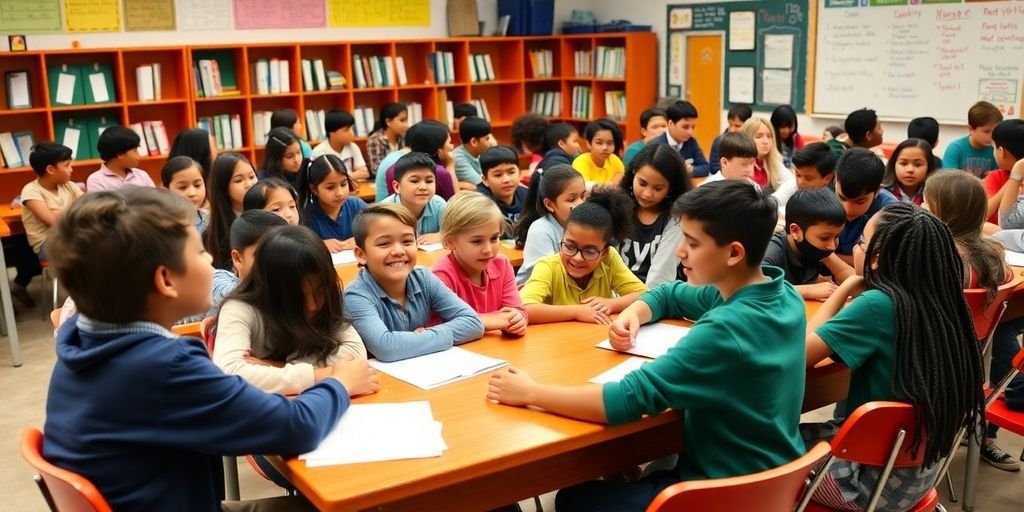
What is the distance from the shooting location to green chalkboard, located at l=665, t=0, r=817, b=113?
7641mm

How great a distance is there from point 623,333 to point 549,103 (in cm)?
728

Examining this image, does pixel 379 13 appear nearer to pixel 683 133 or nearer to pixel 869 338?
pixel 683 133

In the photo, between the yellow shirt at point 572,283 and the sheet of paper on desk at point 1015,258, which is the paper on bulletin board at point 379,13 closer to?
the yellow shirt at point 572,283

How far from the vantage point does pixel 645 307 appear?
2516 mm

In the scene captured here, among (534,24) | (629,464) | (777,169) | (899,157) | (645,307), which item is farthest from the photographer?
(534,24)

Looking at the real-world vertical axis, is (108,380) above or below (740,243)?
below

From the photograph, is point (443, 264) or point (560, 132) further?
point (560, 132)

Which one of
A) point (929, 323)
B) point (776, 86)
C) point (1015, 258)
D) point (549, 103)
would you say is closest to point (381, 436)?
point (929, 323)

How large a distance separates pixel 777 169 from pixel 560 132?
5.25 ft

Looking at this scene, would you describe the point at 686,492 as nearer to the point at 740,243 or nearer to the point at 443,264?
the point at 740,243

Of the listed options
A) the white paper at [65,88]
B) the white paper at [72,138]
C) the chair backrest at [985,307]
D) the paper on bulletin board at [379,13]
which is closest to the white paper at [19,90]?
the white paper at [65,88]

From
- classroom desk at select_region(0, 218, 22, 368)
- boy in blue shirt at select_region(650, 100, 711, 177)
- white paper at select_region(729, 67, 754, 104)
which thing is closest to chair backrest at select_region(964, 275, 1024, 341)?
boy in blue shirt at select_region(650, 100, 711, 177)

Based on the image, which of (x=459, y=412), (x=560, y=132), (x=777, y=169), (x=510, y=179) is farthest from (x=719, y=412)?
(x=560, y=132)

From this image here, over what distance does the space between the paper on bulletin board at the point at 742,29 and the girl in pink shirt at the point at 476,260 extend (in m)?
5.90
